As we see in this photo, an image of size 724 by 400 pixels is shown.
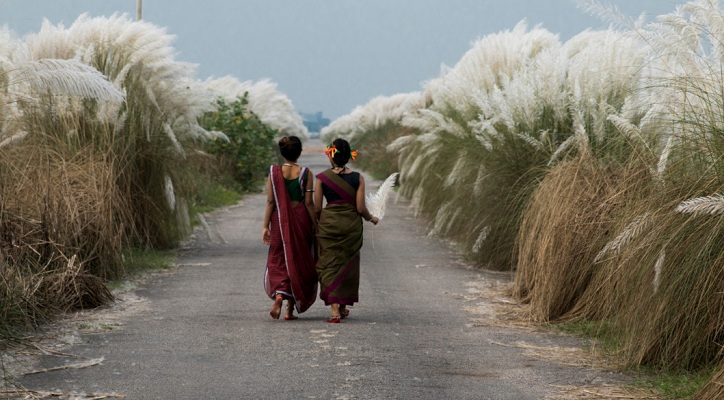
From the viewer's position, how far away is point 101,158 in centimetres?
1127

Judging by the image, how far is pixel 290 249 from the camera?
29.7ft

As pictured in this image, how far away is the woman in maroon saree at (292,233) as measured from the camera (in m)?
9.00

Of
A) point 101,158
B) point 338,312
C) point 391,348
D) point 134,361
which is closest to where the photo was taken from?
point 134,361

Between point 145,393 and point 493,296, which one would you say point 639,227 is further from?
point 493,296

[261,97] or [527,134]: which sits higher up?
[261,97]

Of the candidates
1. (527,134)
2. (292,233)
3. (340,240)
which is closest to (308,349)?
(340,240)

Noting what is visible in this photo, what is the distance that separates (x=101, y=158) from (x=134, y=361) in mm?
4726

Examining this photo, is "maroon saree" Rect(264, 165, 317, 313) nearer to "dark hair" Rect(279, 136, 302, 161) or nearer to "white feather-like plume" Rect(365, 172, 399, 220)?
"dark hair" Rect(279, 136, 302, 161)

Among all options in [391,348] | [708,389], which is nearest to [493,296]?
[391,348]

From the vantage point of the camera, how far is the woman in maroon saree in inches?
354

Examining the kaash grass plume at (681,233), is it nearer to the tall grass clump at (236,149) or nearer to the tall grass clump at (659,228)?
the tall grass clump at (659,228)

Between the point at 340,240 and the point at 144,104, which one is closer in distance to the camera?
the point at 340,240

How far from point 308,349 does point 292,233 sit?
1813 mm

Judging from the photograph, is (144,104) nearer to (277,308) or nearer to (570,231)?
(277,308)
